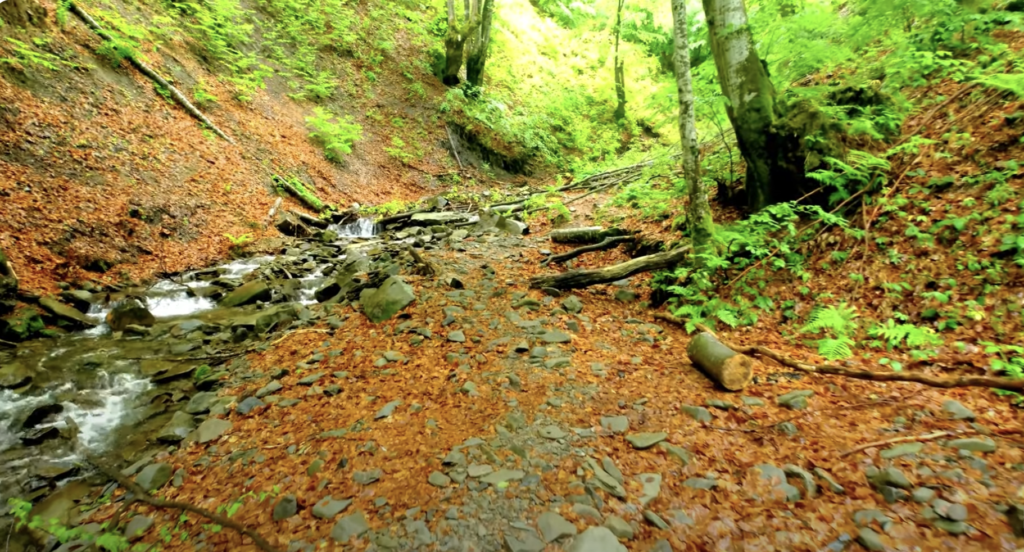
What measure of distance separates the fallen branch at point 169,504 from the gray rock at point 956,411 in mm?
4688

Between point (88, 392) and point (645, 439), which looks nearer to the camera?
point (645, 439)

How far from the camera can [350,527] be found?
2.81m

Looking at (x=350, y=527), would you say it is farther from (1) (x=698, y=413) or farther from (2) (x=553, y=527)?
(1) (x=698, y=413)

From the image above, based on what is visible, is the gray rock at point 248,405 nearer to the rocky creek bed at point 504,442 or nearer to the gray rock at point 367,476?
the rocky creek bed at point 504,442

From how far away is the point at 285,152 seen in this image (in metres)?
13.2

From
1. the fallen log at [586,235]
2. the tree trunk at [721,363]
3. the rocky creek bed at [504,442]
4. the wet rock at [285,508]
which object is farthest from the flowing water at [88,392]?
the fallen log at [586,235]

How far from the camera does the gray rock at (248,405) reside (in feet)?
14.2

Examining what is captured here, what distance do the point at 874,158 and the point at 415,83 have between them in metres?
17.5

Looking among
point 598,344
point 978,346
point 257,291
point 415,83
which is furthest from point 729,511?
point 415,83

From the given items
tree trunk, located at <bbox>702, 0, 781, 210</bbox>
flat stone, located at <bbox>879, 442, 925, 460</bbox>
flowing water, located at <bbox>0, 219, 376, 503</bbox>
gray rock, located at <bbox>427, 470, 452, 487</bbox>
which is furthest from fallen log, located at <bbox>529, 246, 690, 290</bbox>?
flowing water, located at <bbox>0, 219, 376, 503</bbox>

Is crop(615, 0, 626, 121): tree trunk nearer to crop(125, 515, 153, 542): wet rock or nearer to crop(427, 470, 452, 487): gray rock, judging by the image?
crop(427, 470, 452, 487): gray rock

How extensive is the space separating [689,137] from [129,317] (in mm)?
8467

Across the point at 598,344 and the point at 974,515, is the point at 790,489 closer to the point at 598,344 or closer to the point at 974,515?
the point at 974,515

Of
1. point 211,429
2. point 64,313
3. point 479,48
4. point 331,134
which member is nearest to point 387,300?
point 211,429
